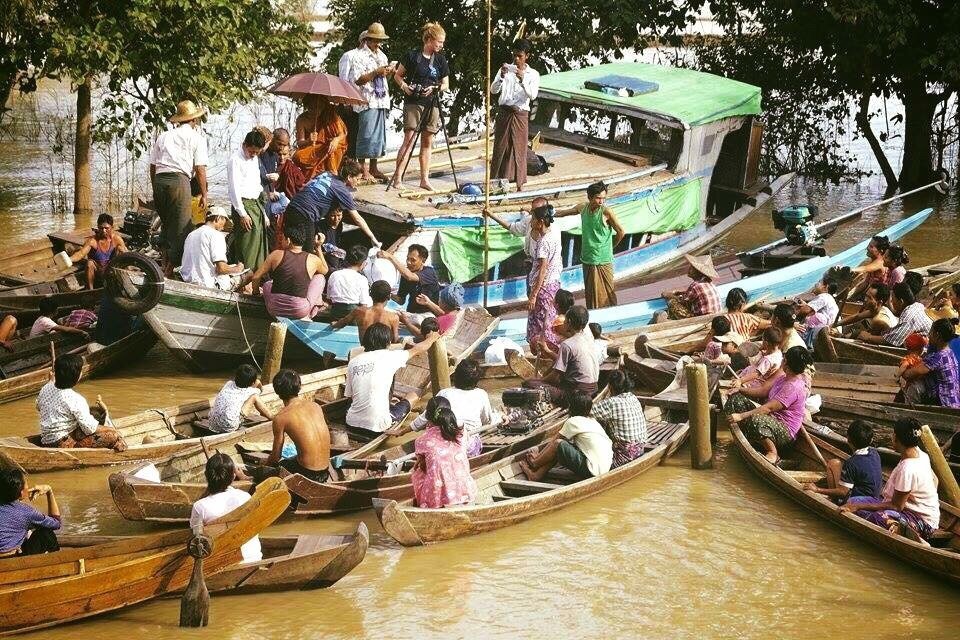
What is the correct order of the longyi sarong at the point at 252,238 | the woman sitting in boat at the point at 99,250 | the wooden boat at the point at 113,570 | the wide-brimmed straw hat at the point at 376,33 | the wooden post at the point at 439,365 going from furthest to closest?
the wide-brimmed straw hat at the point at 376,33 → the woman sitting in boat at the point at 99,250 → the longyi sarong at the point at 252,238 → the wooden post at the point at 439,365 → the wooden boat at the point at 113,570

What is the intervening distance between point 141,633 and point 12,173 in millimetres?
16724

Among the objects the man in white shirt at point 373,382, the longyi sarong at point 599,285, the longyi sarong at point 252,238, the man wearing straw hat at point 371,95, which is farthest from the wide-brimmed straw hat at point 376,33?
the man in white shirt at point 373,382

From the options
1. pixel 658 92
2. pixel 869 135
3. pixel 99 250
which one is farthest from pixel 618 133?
pixel 869 135

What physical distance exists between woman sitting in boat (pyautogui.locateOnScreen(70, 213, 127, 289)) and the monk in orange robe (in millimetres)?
2182

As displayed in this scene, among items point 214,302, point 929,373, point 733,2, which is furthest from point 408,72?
point 733,2

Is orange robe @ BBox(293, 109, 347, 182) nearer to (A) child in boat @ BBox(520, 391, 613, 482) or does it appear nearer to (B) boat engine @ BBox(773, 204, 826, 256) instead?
(A) child in boat @ BBox(520, 391, 613, 482)

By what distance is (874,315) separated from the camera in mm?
12180

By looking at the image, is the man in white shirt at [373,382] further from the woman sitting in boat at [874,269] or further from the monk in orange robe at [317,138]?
the woman sitting in boat at [874,269]

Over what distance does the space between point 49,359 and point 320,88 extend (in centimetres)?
380

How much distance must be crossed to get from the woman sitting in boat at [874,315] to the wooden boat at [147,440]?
18.0ft

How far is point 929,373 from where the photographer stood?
996 centimetres

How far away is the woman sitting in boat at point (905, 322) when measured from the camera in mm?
11484

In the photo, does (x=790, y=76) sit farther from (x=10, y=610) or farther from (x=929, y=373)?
(x=10, y=610)

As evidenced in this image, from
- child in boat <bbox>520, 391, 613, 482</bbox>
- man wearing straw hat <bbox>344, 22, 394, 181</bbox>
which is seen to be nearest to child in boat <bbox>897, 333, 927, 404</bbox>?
child in boat <bbox>520, 391, 613, 482</bbox>
